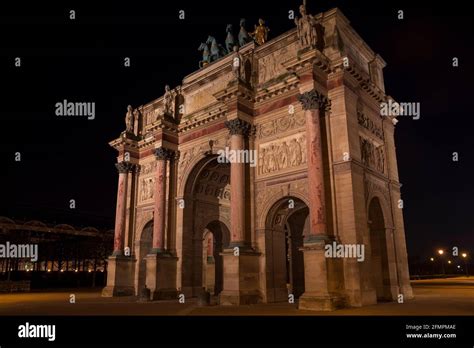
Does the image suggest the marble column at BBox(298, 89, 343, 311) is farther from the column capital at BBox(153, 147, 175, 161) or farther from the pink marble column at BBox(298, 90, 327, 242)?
the column capital at BBox(153, 147, 175, 161)

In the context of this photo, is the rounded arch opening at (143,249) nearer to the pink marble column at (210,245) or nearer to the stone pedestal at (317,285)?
the pink marble column at (210,245)

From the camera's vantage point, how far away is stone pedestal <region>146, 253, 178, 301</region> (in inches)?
893

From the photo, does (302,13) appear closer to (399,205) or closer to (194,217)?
(399,205)

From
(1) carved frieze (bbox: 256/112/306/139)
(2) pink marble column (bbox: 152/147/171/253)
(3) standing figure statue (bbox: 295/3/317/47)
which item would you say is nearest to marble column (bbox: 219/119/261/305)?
(1) carved frieze (bbox: 256/112/306/139)

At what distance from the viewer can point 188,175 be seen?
2566cm

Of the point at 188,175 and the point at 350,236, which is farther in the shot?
the point at 188,175

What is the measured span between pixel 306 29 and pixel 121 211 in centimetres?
1861

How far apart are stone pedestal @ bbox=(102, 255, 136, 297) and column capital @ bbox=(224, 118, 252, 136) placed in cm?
1317

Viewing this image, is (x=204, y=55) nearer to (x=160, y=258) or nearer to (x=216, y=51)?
(x=216, y=51)

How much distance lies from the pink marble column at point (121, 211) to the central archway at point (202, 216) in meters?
6.21

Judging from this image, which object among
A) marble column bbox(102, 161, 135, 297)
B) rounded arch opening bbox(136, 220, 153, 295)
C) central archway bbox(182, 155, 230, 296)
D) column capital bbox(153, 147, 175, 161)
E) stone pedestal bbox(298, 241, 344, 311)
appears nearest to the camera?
stone pedestal bbox(298, 241, 344, 311)

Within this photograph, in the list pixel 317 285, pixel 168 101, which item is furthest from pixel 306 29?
pixel 317 285
